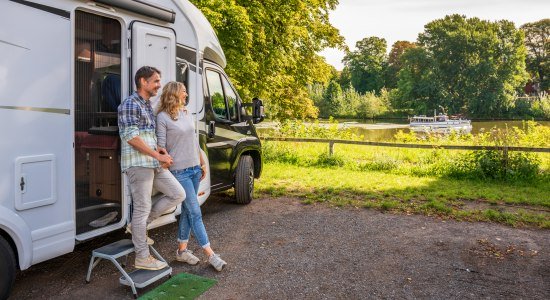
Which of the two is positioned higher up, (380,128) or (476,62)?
(476,62)

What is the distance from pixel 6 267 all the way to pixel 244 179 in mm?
4064

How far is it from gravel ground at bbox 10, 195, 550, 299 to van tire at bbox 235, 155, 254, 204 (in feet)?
1.60

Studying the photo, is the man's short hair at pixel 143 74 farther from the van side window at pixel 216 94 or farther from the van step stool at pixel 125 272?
the van side window at pixel 216 94

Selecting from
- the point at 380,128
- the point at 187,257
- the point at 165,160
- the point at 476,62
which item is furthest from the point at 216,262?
the point at 476,62

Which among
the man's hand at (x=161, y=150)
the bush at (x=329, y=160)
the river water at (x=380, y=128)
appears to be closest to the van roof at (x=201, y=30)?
the man's hand at (x=161, y=150)

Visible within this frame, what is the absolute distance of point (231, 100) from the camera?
255 inches

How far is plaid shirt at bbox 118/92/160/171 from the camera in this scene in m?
3.69

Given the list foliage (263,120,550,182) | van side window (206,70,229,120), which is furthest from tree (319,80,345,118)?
van side window (206,70,229,120)

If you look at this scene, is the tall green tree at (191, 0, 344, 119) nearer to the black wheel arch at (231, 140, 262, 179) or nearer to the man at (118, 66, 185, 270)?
the black wheel arch at (231, 140, 262, 179)

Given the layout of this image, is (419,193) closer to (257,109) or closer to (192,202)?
(257,109)

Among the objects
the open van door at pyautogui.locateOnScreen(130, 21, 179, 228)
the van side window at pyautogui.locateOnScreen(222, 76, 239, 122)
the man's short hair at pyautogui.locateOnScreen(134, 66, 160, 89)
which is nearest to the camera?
the man's short hair at pyautogui.locateOnScreen(134, 66, 160, 89)

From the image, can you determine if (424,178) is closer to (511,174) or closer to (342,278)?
(511,174)

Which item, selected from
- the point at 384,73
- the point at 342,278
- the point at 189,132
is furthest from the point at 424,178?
the point at 384,73

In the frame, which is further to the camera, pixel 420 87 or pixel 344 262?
pixel 420 87
